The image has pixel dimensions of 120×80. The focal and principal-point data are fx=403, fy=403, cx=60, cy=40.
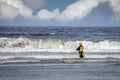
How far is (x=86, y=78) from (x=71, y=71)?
9.63ft

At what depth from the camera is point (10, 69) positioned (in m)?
23.9

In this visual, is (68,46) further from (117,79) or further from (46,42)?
(117,79)

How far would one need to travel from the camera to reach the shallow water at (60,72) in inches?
787

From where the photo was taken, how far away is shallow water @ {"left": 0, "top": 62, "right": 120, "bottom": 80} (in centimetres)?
1998

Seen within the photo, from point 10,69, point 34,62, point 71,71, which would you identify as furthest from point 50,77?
point 34,62

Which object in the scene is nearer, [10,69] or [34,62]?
[10,69]

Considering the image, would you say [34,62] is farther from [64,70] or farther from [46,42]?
[46,42]

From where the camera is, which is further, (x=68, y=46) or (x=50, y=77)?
(x=68, y=46)

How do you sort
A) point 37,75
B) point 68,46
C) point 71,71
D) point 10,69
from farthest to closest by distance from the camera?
point 68,46 < point 10,69 < point 71,71 < point 37,75

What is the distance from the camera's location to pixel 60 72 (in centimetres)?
2202

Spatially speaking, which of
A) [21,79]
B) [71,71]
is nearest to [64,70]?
[71,71]

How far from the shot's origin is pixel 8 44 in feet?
Result: 168

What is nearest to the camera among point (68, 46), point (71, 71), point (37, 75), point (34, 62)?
point (37, 75)

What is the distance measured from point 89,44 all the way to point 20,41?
8.76 meters
